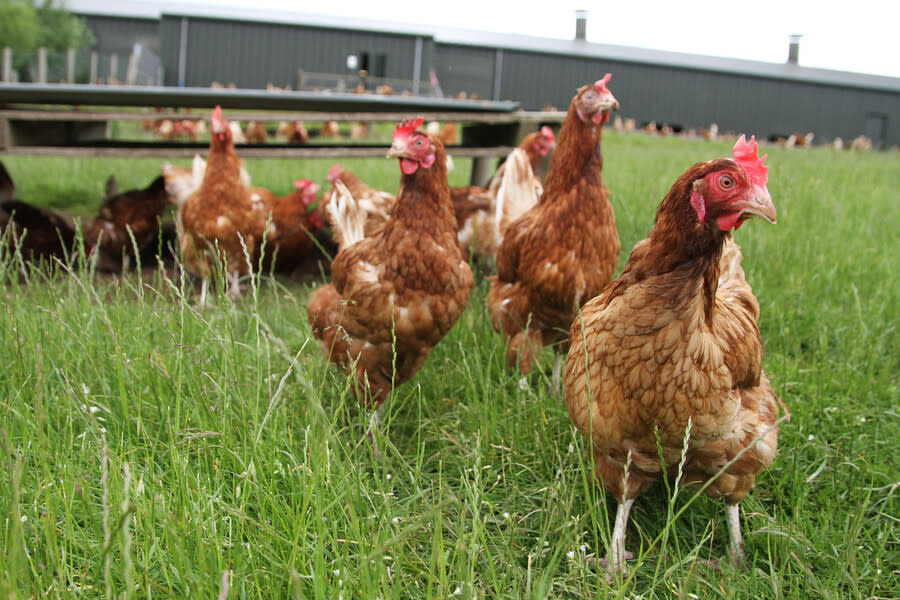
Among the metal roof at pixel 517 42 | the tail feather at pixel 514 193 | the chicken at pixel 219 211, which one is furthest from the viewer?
the metal roof at pixel 517 42

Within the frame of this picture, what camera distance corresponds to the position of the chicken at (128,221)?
14.3ft

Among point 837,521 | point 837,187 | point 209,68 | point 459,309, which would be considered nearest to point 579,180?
point 459,309

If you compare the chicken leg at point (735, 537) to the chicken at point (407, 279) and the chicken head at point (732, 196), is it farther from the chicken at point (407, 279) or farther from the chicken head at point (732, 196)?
the chicken at point (407, 279)

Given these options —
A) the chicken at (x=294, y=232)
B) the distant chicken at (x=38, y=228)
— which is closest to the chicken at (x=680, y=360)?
the chicken at (x=294, y=232)

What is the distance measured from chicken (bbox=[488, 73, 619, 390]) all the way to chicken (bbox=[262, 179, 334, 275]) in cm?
223

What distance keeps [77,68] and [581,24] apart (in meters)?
22.6

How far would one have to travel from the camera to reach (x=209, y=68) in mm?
23203

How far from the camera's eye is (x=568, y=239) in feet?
8.02

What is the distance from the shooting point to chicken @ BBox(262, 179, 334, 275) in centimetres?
449

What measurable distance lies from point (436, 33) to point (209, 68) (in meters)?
9.38

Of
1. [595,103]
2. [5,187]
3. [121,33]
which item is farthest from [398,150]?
[121,33]

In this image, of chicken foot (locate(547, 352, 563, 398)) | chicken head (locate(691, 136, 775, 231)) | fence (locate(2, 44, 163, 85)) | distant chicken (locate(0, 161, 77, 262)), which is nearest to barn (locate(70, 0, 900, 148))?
fence (locate(2, 44, 163, 85))

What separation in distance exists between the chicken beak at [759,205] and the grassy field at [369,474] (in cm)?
58

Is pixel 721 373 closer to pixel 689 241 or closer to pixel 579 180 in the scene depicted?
pixel 689 241
